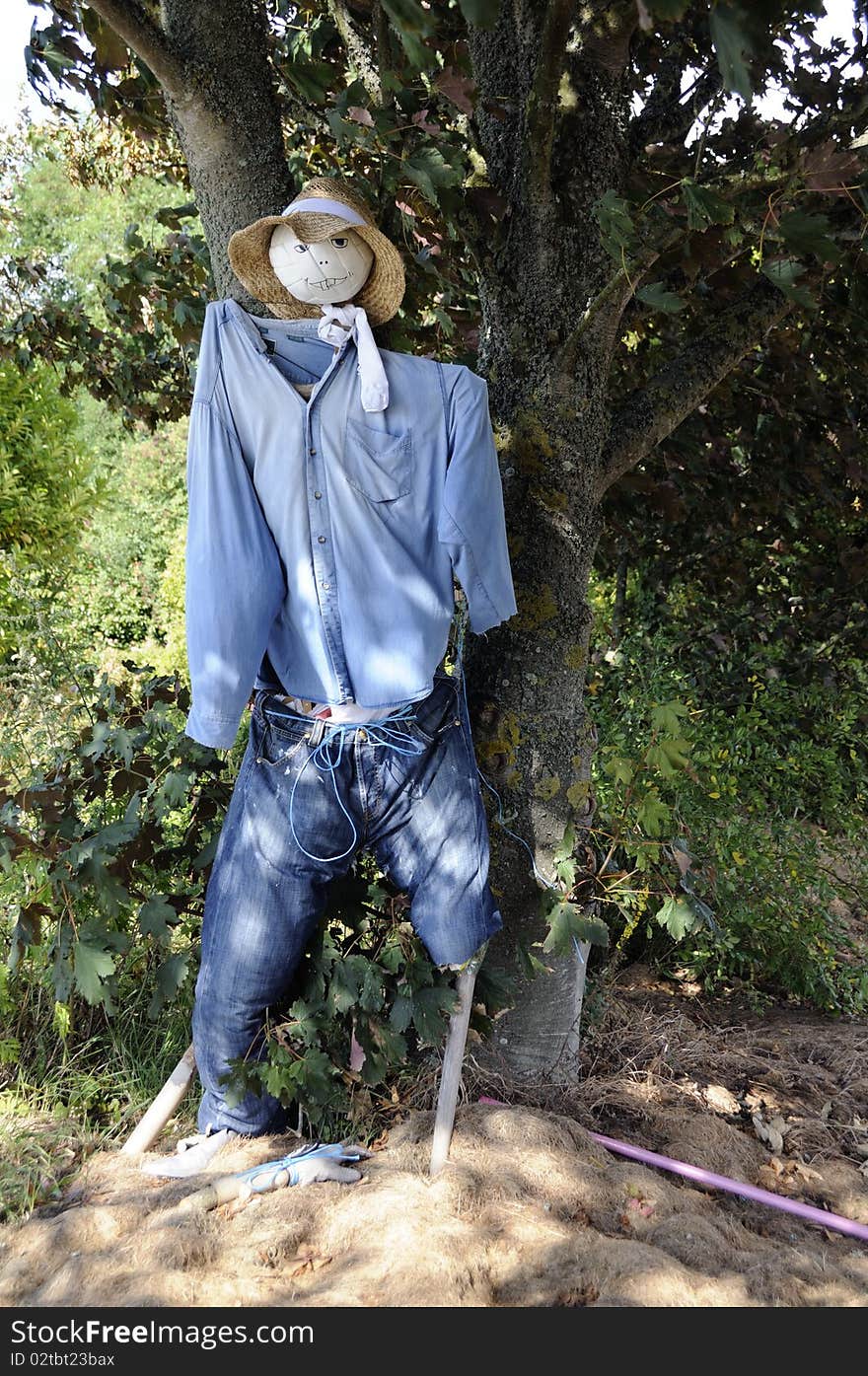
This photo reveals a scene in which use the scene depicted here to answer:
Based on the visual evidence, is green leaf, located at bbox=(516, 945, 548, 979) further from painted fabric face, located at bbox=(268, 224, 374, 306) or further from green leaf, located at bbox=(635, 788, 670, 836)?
painted fabric face, located at bbox=(268, 224, 374, 306)

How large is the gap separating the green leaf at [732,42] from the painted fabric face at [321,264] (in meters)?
0.91

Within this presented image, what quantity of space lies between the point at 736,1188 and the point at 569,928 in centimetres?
63

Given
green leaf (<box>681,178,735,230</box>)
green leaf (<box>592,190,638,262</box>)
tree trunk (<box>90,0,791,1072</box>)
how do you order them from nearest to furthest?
green leaf (<box>681,178,735,230</box>)
green leaf (<box>592,190,638,262</box>)
tree trunk (<box>90,0,791,1072</box>)

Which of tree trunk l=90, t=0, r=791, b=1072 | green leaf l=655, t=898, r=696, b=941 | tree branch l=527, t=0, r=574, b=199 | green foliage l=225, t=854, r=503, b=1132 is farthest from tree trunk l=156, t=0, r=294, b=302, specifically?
green leaf l=655, t=898, r=696, b=941

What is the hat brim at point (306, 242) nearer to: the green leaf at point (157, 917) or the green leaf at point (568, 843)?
the green leaf at point (568, 843)

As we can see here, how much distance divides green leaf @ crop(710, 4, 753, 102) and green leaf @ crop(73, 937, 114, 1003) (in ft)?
6.24

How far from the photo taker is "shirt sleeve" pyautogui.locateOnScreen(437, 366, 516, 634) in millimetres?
2014

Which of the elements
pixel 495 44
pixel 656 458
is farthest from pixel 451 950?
pixel 656 458

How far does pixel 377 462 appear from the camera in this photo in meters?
2.02

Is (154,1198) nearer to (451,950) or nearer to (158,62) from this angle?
(451,950)

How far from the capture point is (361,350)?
2031 mm

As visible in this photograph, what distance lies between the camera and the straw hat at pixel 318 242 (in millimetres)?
2041

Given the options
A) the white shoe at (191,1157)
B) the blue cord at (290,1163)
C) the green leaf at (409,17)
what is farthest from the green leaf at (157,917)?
the green leaf at (409,17)

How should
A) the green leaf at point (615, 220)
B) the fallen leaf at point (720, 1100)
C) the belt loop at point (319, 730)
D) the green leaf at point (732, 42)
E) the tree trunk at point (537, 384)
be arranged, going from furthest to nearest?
the fallen leaf at point (720, 1100), the tree trunk at point (537, 384), the belt loop at point (319, 730), the green leaf at point (615, 220), the green leaf at point (732, 42)
